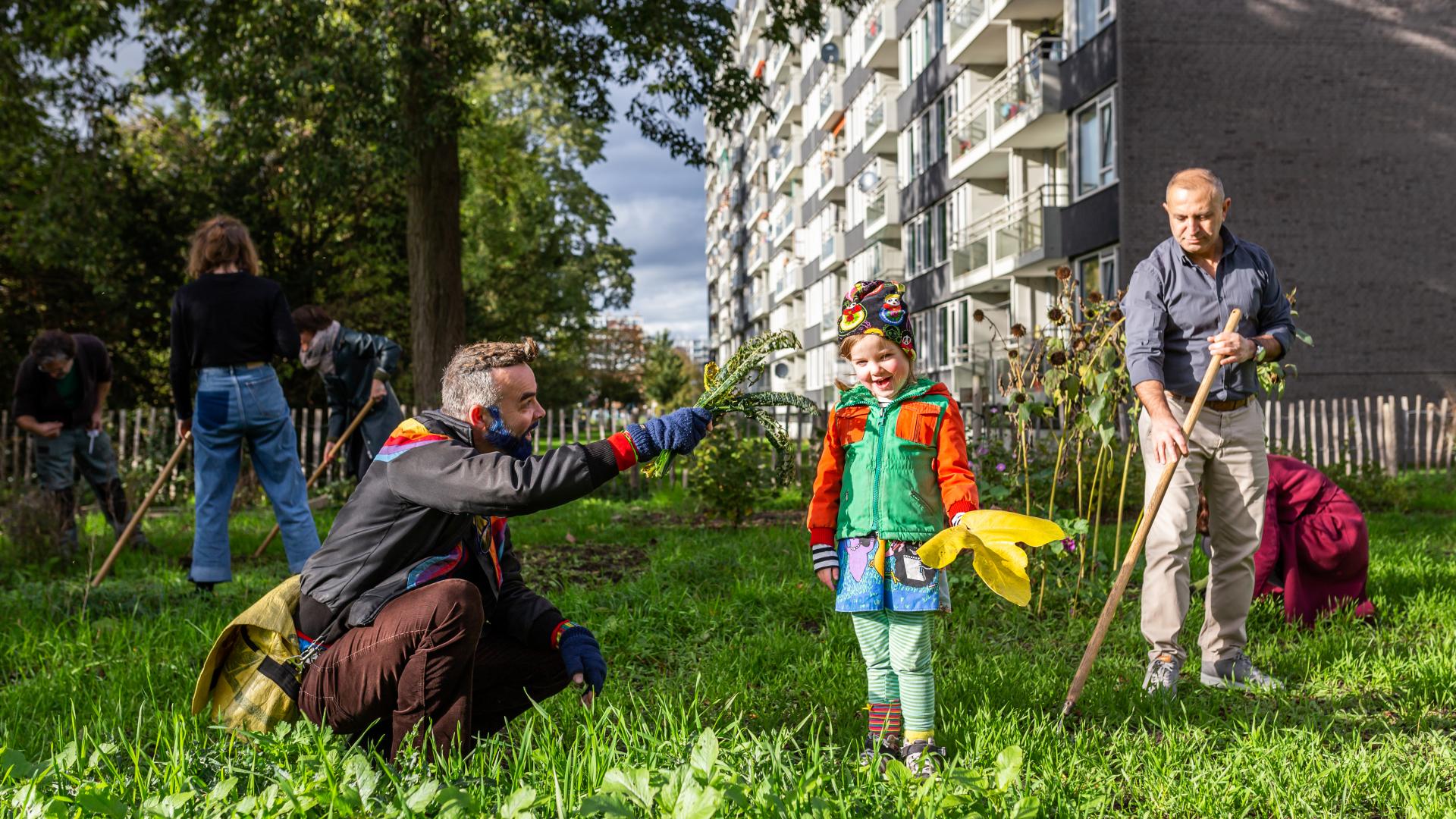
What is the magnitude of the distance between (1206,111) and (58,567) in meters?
20.4

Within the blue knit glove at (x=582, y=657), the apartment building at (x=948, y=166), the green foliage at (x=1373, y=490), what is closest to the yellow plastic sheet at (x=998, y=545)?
the blue knit glove at (x=582, y=657)

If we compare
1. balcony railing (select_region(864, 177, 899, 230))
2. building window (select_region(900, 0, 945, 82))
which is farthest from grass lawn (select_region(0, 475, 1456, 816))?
balcony railing (select_region(864, 177, 899, 230))

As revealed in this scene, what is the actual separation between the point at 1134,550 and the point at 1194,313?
120 centimetres

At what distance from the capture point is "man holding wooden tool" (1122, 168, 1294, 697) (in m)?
4.16

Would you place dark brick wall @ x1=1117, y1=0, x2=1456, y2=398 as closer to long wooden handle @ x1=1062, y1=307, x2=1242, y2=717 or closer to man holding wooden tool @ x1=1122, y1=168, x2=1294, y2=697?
man holding wooden tool @ x1=1122, y1=168, x2=1294, y2=697

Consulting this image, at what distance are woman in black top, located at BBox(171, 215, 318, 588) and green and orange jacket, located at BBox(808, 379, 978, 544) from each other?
12.7 feet

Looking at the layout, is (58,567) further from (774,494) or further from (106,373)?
(774,494)

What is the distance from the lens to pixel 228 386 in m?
6.03

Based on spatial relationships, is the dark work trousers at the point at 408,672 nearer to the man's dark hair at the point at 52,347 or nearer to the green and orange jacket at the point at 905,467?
the green and orange jacket at the point at 905,467

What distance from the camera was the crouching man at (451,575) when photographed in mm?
2820

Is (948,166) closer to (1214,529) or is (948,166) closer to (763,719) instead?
(1214,529)

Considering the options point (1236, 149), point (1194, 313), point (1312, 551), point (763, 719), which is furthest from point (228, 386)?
point (1236, 149)

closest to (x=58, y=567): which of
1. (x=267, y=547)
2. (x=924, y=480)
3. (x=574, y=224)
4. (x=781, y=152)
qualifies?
(x=267, y=547)

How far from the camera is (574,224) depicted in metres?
33.5
